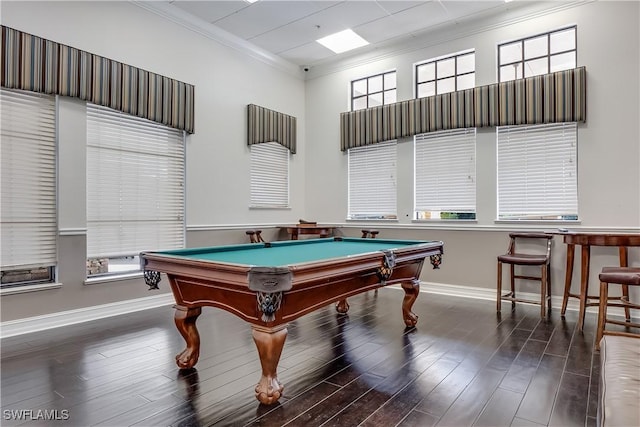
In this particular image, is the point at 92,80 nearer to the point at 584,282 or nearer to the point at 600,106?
the point at 584,282

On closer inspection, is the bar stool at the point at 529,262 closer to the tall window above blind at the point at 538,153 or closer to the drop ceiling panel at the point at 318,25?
the tall window above blind at the point at 538,153

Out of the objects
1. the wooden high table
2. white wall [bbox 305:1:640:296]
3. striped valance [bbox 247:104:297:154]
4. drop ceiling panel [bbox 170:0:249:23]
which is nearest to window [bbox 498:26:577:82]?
white wall [bbox 305:1:640:296]

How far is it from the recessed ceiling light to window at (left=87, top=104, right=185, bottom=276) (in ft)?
8.32

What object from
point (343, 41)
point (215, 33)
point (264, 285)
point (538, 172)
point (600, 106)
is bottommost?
point (264, 285)

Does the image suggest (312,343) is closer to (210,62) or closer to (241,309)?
(241,309)

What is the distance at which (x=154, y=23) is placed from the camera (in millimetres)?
4336

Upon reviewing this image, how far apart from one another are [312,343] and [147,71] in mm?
3546

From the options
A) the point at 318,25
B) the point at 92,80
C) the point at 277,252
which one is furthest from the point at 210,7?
the point at 277,252

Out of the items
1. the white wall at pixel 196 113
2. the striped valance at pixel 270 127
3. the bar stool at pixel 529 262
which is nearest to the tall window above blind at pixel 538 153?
the bar stool at pixel 529 262

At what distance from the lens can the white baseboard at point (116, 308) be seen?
3.27 m

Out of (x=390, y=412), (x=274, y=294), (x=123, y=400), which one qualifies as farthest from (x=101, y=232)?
(x=390, y=412)

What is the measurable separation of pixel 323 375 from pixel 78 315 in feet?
8.98

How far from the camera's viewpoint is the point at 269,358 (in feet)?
6.56

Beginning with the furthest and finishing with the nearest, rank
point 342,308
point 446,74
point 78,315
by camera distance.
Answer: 1. point 446,74
2. point 342,308
3. point 78,315
